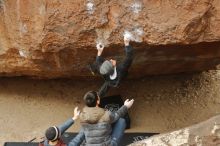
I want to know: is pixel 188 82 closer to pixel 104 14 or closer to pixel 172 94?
pixel 172 94

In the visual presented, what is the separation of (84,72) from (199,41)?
1506 mm

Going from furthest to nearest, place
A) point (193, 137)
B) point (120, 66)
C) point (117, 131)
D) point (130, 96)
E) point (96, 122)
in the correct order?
point (130, 96) → point (120, 66) → point (117, 131) → point (96, 122) → point (193, 137)

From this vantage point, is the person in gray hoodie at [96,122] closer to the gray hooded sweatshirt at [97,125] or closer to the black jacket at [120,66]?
the gray hooded sweatshirt at [97,125]

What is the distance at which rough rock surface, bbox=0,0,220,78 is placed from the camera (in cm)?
509

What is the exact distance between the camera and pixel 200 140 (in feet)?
14.7

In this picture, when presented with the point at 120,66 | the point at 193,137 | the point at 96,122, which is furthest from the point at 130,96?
the point at 193,137

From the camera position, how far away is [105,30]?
5312 mm

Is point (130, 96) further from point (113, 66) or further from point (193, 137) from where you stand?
point (193, 137)

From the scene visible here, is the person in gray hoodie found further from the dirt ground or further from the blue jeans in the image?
the dirt ground

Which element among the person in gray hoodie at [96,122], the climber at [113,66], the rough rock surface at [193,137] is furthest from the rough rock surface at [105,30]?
the rough rock surface at [193,137]

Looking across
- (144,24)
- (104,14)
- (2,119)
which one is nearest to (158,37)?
(144,24)

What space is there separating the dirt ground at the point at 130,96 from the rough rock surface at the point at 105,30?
722mm

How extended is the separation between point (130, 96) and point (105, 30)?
1.57 meters

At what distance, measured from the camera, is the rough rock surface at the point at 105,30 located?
16.7 ft
